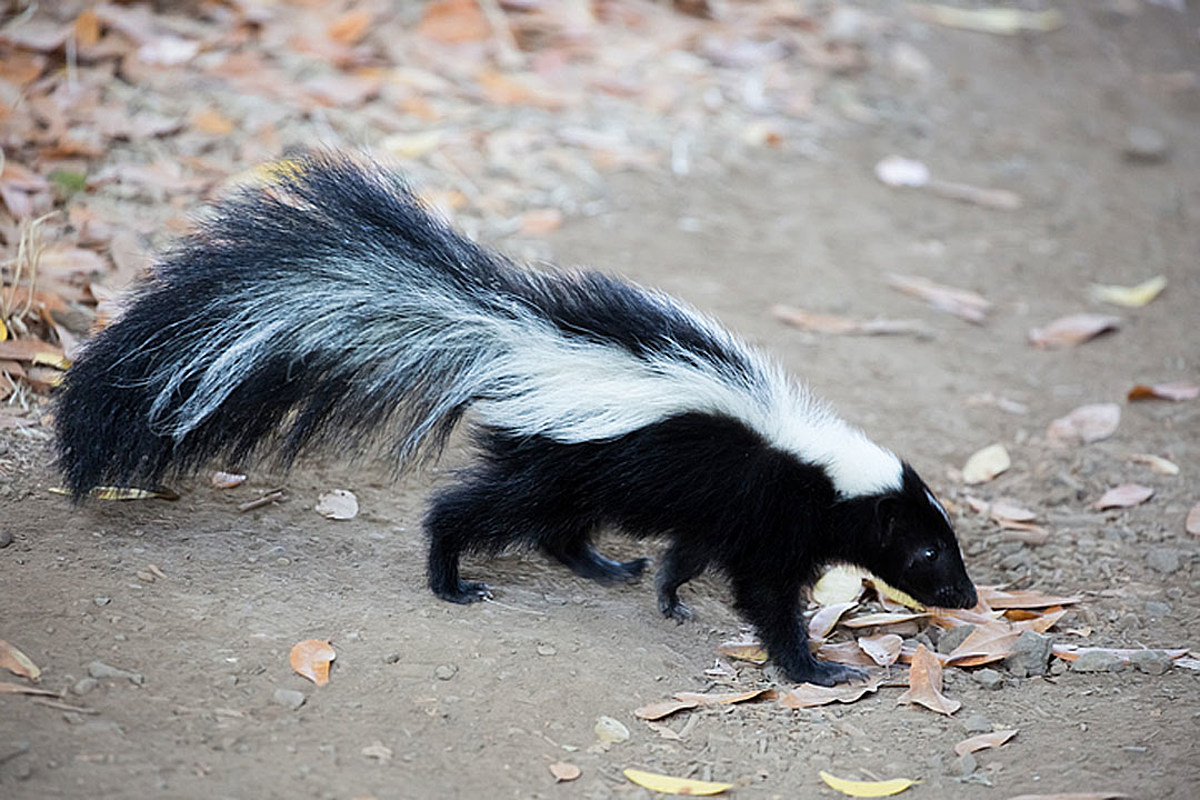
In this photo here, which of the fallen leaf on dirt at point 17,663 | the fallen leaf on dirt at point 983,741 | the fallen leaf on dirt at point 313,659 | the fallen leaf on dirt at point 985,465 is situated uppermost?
the fallen leaf on dirt at point 17,663

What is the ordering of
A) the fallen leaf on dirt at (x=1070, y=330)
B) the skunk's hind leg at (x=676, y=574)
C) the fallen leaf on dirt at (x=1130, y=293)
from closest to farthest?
1. the skunk's hind leg at (x=676, y=574)
2. the fallen leaf on dirt at (x=1070, y=330)
3. the fallen leaf on dirt at (x=1130, y=293)

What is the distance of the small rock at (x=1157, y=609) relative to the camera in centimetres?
469

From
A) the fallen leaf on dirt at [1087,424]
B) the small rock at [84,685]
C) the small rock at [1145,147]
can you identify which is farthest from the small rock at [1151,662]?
the small rock at [1145,147]

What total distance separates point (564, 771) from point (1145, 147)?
7471 mm

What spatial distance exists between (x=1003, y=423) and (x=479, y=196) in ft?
10.2

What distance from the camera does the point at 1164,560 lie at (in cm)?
501

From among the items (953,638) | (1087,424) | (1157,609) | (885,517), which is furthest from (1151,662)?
(1087,424)

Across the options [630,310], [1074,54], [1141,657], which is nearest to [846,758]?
[1141,657]

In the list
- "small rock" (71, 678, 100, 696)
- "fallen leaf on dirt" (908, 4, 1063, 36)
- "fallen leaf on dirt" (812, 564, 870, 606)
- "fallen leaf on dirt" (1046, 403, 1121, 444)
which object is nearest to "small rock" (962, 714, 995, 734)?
"fallen leaf on dirt" (812, 564, 870, 606)

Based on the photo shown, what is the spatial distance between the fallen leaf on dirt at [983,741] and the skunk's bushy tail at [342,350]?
1.31 meters

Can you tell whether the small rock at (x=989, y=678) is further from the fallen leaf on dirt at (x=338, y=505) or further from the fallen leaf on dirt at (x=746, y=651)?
the fallen leaf on dirt at (x=338, y=505)

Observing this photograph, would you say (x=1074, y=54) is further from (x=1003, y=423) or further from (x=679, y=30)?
(x=1003, y=423)

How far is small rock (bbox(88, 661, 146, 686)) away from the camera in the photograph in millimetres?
3553

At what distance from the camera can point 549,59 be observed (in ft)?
28.1
